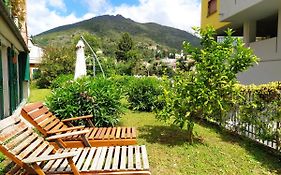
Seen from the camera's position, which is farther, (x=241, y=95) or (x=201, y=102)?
(x=241, y=95)

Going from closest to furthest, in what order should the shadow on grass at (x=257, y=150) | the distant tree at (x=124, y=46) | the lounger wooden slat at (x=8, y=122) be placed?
1. the lounger wooden slat at (x=8, y=122)
2. the shadow on grass at (x=257, y=150)
3. the distant tree at (x=124, y=46)

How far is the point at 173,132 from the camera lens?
8055 mm

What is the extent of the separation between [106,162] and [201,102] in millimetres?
3236

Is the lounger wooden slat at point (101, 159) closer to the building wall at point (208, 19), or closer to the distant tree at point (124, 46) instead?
the building wall at point (208, 19)

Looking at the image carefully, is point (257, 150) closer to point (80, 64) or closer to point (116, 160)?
point (116, 160)

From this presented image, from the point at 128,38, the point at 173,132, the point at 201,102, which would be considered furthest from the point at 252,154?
the point at 128,38

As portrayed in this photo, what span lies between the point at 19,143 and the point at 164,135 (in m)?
4.41

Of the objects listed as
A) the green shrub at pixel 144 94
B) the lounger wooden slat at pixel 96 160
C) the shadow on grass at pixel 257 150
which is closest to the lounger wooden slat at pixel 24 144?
the lounger wooden slat at pixel 96 160

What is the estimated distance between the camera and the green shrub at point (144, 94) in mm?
12477

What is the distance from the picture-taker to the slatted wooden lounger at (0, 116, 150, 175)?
11.3 ft

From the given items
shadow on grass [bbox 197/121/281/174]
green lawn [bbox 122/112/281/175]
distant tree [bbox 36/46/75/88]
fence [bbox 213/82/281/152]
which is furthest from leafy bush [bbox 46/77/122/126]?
distant tree [bbox 36/46/75/88]

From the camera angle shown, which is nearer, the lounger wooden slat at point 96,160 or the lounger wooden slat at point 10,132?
the lounger wooden slat at point 10,132

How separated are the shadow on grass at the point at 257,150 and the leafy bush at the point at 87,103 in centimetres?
295

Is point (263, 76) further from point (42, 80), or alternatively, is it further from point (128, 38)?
point (128, 38)
